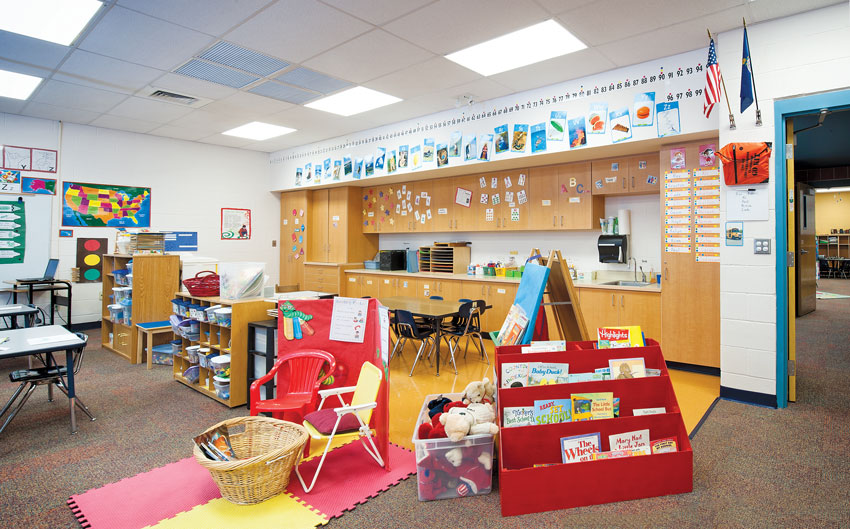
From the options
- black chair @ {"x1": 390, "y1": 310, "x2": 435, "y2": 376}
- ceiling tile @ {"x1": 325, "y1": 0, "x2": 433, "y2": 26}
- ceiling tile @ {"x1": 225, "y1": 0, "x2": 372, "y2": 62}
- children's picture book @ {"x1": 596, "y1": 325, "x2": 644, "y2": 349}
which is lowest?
black chair @ {"x1": 390, "y1": 310, "x2": 435, "y2": 376}

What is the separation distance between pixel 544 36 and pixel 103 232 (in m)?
7.11

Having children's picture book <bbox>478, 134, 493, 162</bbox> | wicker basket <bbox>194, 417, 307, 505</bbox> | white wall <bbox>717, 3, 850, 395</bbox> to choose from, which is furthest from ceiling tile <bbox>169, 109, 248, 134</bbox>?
white wall <bbox>717, 3, 850, 395</bbox>

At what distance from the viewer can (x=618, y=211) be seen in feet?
18.9

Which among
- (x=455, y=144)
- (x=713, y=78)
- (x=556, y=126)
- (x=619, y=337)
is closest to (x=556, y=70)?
(x=556, y=126)

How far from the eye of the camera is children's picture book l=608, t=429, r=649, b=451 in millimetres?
2490

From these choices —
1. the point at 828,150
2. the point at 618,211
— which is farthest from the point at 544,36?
the point at 828,150

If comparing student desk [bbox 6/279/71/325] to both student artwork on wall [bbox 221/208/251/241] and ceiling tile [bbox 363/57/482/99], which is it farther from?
ceiling tile [bbox 363/57/482/99]

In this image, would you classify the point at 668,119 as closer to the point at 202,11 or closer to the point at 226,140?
the point at 202,11

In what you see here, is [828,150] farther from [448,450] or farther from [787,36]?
[448,450]

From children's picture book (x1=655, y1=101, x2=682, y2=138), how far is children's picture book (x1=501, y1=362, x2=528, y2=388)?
10.6 feet

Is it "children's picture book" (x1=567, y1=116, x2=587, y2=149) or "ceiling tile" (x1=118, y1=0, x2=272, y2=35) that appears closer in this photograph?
"ceiling tile" (x1=118, y1=0, x2=272, y2=35)

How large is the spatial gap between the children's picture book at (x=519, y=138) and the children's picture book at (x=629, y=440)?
3.81 meters

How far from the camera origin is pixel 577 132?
5.07m

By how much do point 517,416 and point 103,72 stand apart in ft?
18.3
